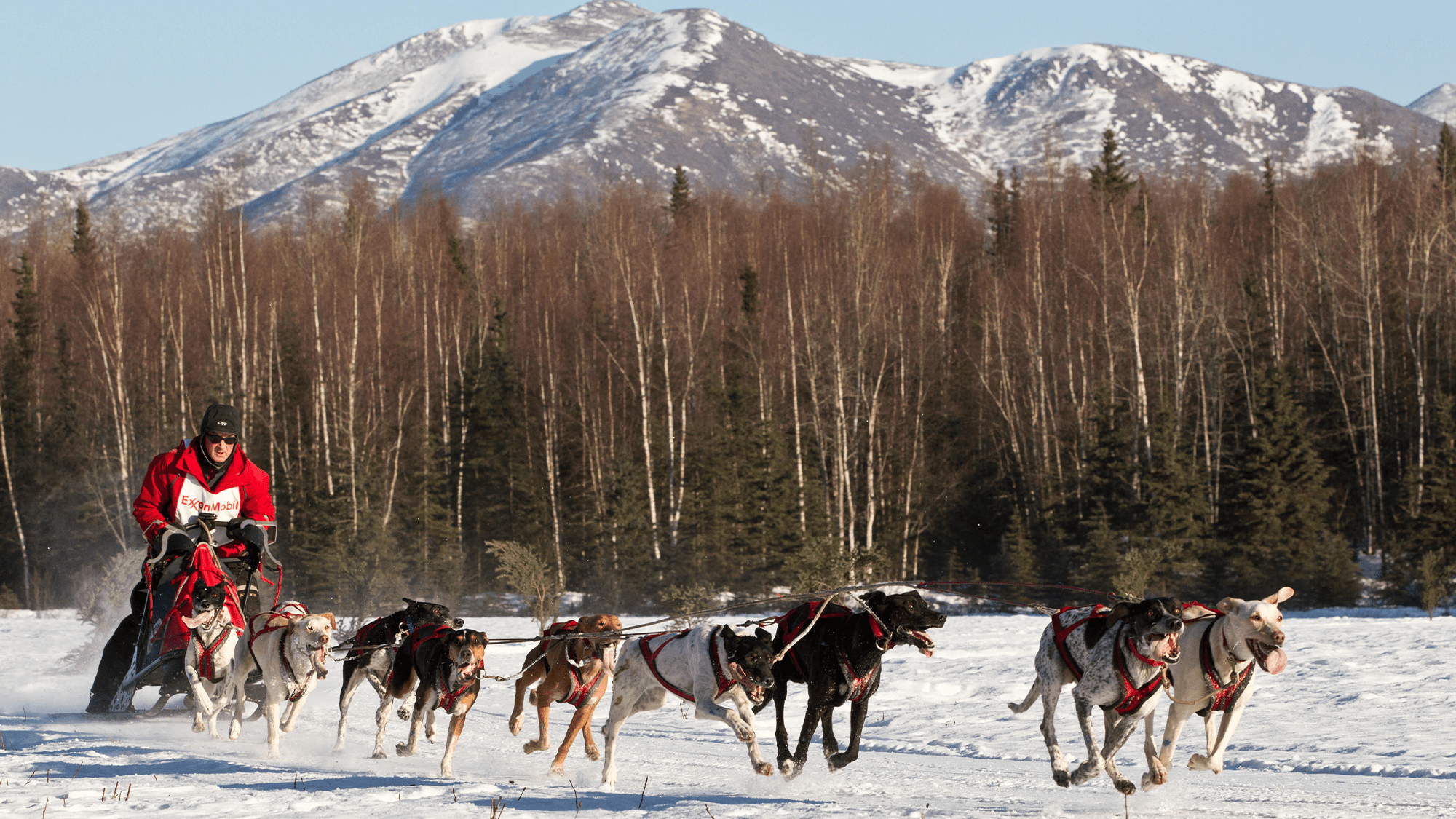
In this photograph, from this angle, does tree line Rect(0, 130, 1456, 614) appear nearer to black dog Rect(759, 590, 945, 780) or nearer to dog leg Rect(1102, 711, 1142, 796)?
black dog Rect(759, 590, 945, 780)

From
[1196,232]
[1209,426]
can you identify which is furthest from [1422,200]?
[1209,426]

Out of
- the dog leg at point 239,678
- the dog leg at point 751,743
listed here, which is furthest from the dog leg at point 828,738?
the dog leg at point 239,678

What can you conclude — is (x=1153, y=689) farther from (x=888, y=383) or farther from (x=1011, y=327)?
(x=1011, y=327)

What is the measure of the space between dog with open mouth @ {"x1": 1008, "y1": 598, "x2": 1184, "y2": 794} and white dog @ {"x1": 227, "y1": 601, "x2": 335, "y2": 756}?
14.1ft

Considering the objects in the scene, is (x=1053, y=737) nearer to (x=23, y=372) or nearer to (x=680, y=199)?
(x=23, y=372)

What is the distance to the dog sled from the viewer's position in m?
8.28

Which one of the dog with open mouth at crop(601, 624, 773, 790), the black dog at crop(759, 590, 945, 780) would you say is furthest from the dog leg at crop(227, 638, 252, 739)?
the black dog at crop(759, 590, 945, 780)

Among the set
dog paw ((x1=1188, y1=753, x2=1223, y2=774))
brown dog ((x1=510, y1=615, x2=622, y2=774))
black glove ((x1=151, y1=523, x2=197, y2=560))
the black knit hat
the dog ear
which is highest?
the black knit hat

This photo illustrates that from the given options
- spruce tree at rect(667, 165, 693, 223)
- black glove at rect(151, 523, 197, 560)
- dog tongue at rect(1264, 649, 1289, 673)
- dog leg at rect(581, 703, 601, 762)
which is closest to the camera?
dog tongue at rect(1264, 649, 1289, 673)

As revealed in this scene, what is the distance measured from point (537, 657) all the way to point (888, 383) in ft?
95.6

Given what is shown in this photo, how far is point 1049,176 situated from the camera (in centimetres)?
4244

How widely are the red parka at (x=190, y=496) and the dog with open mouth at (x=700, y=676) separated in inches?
141

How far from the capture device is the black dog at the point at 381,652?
23.6ft

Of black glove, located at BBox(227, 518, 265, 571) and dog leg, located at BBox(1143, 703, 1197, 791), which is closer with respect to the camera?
dog leg, located at BBox(1143, 703, 1197, 791)
